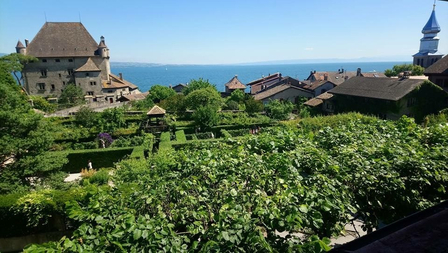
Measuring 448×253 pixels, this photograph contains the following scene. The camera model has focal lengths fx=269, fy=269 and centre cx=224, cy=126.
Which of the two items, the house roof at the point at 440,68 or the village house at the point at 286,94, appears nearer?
the house roof at the point at 440,68

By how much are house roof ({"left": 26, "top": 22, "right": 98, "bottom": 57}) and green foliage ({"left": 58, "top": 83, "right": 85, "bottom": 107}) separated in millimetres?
7186

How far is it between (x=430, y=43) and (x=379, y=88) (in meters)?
47.1

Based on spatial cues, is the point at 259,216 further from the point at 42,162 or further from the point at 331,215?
the point at 42,162

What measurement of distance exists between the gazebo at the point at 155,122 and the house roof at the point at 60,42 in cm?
3179

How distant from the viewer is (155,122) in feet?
97.9

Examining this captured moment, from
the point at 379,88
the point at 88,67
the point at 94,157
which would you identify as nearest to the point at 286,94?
the point at 379,88

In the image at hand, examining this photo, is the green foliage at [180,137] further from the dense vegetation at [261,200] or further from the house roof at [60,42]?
the house roof at [60,42]

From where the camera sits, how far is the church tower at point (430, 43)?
64.5m

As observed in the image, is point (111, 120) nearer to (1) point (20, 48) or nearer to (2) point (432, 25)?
(1) point (20, 48)

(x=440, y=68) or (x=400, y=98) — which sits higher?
(x=440, y=68)

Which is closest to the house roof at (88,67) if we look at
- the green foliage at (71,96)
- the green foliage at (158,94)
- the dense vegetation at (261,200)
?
the green foliage at (71,96)

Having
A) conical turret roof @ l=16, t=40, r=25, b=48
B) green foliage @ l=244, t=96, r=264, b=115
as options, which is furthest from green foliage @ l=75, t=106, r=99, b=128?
conical turret roof @ l=16, t=40, r=25, b=48

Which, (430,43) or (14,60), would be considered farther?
(430,43)

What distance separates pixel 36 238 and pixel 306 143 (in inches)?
427
